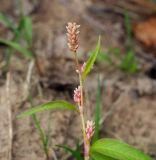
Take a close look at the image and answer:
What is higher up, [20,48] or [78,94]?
[20,48]

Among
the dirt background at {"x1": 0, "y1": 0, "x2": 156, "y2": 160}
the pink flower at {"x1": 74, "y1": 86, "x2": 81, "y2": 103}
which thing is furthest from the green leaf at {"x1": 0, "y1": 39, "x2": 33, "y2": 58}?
the pink flower at {"x1": 74, "y1": 86, "x2": 81, "y2": 103}

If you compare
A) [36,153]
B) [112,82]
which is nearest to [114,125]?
[112,82]

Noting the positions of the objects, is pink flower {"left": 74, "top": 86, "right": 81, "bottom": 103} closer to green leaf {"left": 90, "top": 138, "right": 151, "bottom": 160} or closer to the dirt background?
green leaf {"left": 90, "top": 138, "right": 151, "bottom": 160}

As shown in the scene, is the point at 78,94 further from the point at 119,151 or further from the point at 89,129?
the point at 119,151

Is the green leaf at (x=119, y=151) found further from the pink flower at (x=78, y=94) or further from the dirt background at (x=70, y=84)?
the dirt background at (x=70, y=84)

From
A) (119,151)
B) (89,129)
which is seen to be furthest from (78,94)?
(119,151)
